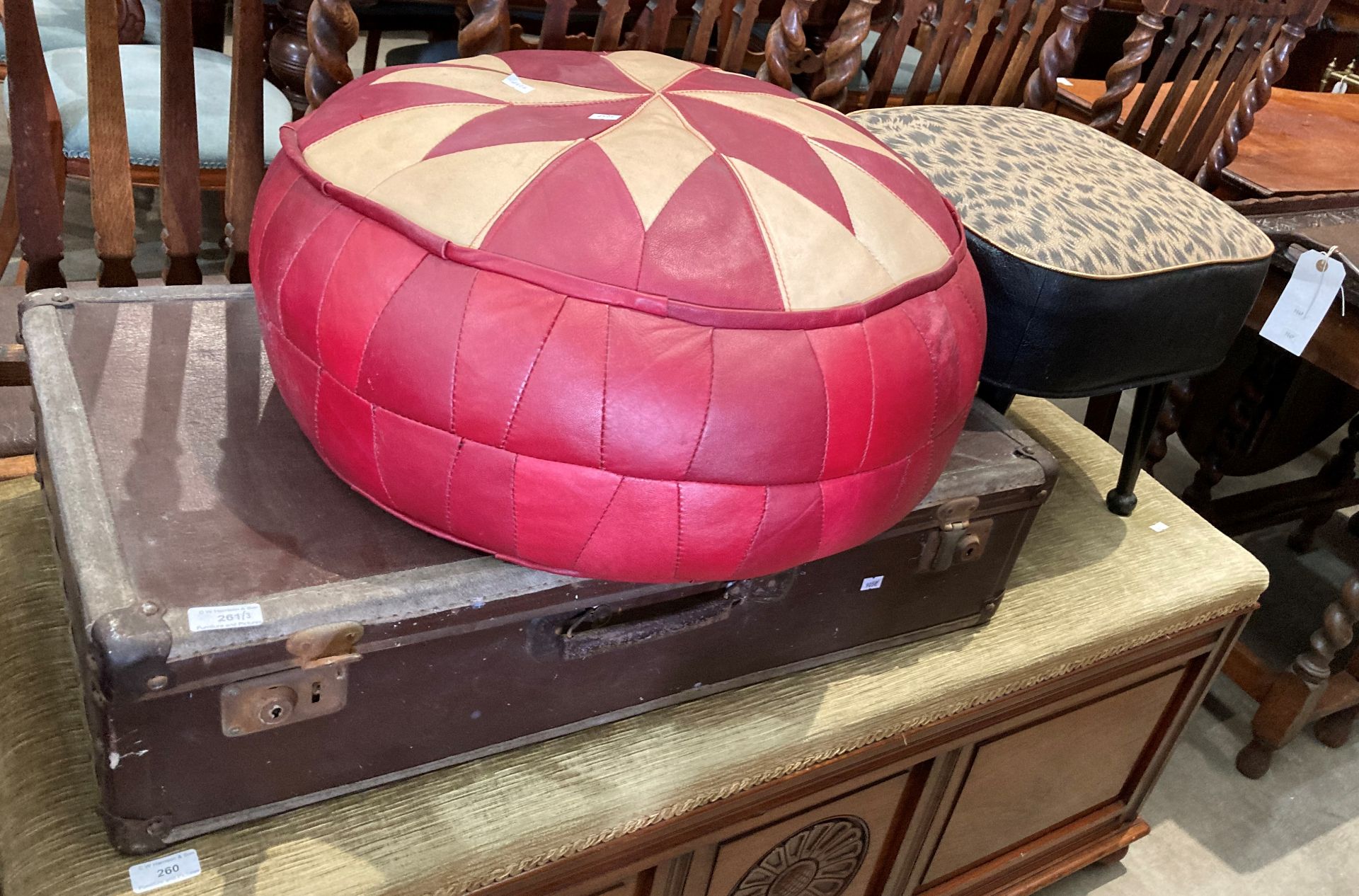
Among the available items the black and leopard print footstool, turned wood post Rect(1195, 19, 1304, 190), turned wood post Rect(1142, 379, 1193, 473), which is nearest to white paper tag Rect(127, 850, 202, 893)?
the black and leopard print footstool

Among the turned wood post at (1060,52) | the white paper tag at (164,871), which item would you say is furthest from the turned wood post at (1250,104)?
the white paper tag at (164,871)

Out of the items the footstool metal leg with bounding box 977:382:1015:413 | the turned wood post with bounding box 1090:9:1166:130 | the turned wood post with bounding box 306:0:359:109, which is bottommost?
the footstool metal leg with bounding box 977:382:1015:413

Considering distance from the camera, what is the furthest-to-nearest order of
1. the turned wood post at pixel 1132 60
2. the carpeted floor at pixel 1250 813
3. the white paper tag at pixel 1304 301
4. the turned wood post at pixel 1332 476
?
the turned wood post at pixel 1332 476
the carpeted floor at pixel 1250 813
the turned wood post at pixel 1132 60
the white paper tag at pixel 1304 301

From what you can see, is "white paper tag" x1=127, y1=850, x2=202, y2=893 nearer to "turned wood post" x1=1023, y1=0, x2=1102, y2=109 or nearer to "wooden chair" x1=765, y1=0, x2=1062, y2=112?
"wooden chair" x1=765, y1=0, x2=1062, y2=112

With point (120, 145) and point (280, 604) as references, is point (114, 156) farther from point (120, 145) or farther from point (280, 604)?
point (280, 604)

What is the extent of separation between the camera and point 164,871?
76 cm

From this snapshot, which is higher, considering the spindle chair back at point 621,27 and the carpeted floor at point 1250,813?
the spindle chair back at point 621,27

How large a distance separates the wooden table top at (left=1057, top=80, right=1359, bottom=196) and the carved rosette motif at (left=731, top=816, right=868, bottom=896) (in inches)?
53.3

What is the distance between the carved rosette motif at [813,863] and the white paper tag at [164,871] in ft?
1.85

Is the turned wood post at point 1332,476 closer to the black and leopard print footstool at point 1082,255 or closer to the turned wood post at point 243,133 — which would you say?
the black and leopard print footstool at point 1082,255

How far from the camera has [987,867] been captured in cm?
139

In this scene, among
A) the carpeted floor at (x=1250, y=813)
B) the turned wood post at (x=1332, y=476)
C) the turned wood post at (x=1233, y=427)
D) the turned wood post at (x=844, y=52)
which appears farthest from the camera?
the turned wood post at (x=1332, y=476)

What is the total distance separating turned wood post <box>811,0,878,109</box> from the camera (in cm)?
124

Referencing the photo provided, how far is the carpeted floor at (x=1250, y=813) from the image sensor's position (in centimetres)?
163
